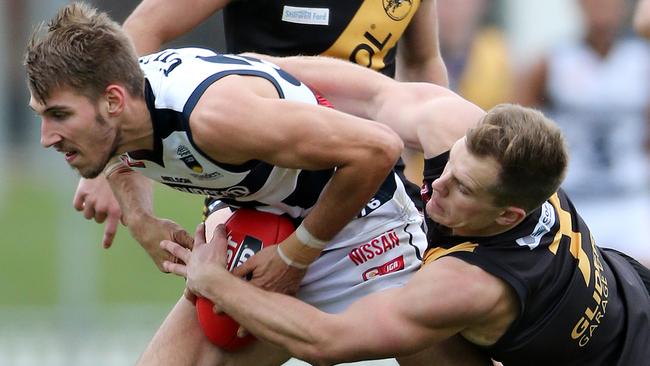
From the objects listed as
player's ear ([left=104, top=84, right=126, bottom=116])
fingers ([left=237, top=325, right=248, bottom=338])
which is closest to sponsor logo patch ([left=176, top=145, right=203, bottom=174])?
player's ear ([left=104, top=84, right=126, bottom=116])

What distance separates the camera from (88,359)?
954cm

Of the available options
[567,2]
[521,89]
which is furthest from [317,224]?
[567,2]

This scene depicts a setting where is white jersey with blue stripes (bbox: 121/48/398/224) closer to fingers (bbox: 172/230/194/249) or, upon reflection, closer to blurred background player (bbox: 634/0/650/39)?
fingers (bbox: 172/230/194/249)

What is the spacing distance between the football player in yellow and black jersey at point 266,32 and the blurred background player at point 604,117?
2.74 metres

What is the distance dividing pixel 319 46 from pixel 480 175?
1145mm

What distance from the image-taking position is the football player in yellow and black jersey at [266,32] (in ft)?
17.0

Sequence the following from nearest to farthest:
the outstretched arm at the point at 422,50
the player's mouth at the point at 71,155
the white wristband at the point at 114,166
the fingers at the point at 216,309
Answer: the player's mouth at the point at 71,155
the fingers at the point at 216,309
the white wristband at the point at 114,166
the outstretched arm at the point at 422,50

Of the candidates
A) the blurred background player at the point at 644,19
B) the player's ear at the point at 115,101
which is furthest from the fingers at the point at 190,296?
the blurred background player at the point at 644,19

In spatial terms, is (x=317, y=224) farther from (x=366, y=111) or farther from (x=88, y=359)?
(x=88, y=359)

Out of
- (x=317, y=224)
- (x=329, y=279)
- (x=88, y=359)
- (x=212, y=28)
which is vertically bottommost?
(x=88, y=359)

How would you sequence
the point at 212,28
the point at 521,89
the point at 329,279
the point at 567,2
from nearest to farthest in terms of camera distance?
the point at 329,279 → the point at 521,89 → the point at 567,2 → the point at 212,28

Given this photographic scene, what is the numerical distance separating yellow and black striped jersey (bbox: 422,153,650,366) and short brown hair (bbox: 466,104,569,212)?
0.17 m

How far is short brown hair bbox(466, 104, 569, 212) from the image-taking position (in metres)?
4.51

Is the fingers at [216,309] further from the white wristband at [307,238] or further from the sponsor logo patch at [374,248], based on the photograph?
the sponsor logo patch at [374,248]
